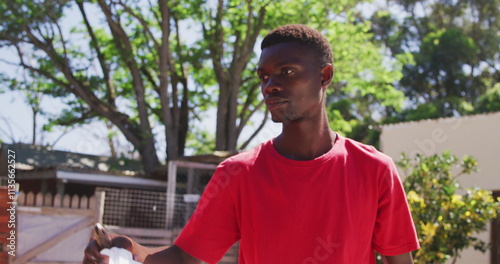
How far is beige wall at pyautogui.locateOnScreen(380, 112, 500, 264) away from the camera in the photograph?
10789 millimetres

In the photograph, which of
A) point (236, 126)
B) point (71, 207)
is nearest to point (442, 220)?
point (71, 207)

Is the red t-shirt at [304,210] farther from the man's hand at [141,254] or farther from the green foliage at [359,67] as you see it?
the green foliage at [359,67]

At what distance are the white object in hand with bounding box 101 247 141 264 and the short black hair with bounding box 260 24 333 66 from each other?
0.80m

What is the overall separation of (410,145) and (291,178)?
10.9 meters

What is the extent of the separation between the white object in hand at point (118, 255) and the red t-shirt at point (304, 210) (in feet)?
1.18

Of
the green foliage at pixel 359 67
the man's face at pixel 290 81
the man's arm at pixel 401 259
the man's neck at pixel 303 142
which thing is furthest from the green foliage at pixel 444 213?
the green foliage at pixel 359 67

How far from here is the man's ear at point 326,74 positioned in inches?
75.0

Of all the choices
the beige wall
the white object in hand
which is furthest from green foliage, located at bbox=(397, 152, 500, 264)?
the white object in hand

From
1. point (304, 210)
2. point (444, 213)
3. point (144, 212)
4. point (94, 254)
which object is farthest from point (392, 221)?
point (144, 212)

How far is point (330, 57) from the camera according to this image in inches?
76.9

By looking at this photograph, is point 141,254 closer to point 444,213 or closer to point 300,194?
point 300,194

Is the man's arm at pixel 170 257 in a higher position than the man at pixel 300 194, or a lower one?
lower

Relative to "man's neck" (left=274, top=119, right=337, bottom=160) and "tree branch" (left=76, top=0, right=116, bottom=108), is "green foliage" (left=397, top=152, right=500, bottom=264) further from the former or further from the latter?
"tree branch" (left=76, top=0, right=116, bottom=108)

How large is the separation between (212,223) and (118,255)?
0.46 meters
